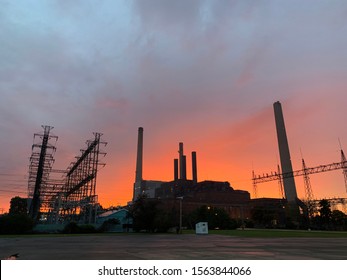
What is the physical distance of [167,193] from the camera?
6811 inches

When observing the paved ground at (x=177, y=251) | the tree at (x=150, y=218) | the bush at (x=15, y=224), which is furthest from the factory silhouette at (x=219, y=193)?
the paved ground at (x=177, y=251)

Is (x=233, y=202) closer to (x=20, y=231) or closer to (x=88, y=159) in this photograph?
(x=88, y=159)

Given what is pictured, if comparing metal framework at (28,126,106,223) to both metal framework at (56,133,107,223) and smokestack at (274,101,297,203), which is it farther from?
smokestack at (274,101,297,203)

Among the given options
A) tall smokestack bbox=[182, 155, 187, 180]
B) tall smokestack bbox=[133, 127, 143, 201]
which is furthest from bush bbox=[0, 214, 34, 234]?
tall smokestack bbox=[182, 155, 187, 180]

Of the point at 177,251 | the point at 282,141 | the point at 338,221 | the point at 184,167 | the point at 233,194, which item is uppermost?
the point at 184,167

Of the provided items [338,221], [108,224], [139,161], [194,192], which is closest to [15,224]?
[108,224]

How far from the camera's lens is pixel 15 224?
176 feet

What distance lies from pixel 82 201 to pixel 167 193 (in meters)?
104

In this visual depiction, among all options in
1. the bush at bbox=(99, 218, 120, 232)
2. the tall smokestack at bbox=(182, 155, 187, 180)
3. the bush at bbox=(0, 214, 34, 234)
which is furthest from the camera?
the tall smokestack at bbox=(182, 155, 187, 180)

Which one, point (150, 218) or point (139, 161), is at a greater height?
point (139, 161)

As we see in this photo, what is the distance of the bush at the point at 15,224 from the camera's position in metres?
53.4

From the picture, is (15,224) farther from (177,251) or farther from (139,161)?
(139,161)

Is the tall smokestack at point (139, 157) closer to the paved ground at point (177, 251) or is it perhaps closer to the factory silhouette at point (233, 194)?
the factory silhouette at point (233, 194)

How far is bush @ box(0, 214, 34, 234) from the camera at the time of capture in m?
53.4
